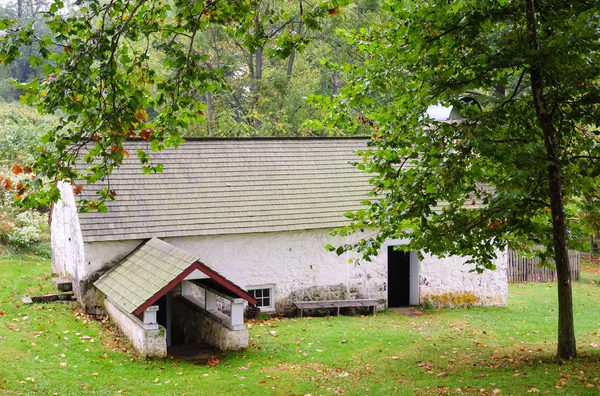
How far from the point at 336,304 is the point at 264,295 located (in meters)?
2.23

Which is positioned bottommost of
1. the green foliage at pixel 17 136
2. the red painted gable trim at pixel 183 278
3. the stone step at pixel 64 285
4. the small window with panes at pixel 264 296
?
the small window with panes at pixel 264 296

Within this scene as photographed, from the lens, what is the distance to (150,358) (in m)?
13.7

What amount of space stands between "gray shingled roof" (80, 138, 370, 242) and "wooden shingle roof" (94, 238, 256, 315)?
3.84 feet

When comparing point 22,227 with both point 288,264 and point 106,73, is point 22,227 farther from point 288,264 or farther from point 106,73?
point 106,73

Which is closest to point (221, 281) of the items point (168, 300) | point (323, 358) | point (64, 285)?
point (323, 358)

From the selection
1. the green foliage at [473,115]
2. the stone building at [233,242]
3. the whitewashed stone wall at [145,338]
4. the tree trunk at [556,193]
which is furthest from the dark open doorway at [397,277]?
the whitewashed stone wall at [145,338]

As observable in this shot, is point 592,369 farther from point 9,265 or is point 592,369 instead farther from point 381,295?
point 9,265

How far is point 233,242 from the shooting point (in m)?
19.1

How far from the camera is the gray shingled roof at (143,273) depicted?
14079mm

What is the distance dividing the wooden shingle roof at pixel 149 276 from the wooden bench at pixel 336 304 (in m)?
4.77

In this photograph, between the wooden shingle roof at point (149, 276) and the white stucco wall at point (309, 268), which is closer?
the wooden shingle roof at point (149, 276)

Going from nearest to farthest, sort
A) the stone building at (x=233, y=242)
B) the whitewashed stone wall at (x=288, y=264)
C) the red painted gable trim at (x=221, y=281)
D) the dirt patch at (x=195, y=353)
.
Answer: the dirt patch at (x=195, y=353)
the red painted gable trim at (x=221, y=281)
the stone building at (x=233, y=242)
the whitewashed stone wall at (x=288, y=264)

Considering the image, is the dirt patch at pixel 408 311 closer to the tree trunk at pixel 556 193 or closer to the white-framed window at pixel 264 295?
the white-framed window at pixel 264 295

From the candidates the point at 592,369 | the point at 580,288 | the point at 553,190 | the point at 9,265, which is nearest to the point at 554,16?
the point at 553,190
